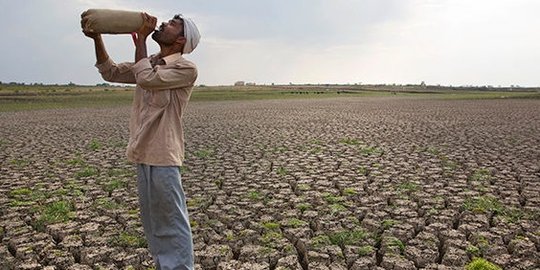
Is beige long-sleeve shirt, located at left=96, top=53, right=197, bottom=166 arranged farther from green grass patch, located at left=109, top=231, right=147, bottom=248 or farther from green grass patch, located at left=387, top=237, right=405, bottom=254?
green grass patch, located at left=387, top=237, right=405, bottom=254

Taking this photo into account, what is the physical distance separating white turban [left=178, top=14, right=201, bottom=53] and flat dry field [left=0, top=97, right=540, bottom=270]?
5.23ft

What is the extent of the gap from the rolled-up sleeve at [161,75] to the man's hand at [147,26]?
13 cm

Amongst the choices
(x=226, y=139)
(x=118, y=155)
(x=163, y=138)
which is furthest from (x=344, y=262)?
(x=226, y=139)

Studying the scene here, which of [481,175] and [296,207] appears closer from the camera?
[296,207]

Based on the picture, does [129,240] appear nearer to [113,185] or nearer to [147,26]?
[147,26]

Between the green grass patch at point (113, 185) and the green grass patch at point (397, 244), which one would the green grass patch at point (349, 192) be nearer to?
the green grass patch at point (397, 244)

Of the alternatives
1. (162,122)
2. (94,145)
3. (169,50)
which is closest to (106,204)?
(162,122)

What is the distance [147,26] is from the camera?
6.96ft

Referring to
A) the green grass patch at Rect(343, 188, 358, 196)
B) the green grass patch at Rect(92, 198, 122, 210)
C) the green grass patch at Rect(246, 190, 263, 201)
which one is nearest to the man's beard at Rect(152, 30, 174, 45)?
the green grass patch at Rect(92, 198, 122, 210)

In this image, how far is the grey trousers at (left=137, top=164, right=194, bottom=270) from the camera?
2.23 m

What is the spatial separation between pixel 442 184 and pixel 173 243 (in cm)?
412

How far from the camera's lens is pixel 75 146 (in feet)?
30.5

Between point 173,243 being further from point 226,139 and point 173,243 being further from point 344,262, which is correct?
point 226,139

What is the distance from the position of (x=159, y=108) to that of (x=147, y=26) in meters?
0.40
